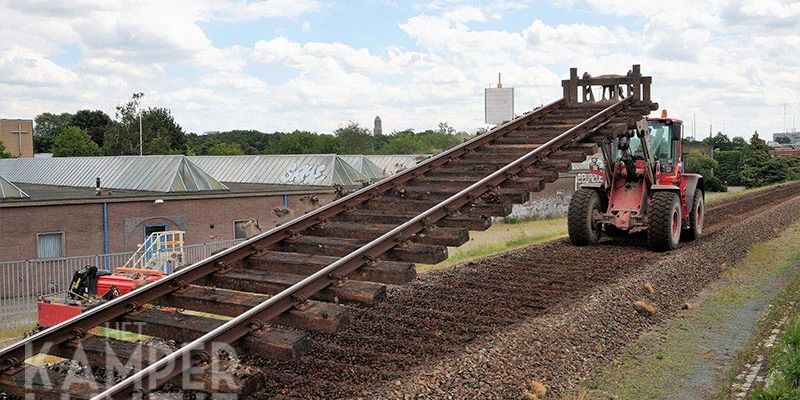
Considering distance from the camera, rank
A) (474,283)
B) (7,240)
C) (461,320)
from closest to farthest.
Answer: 1. (461,320)
2. (474,283)
3. (7,240)

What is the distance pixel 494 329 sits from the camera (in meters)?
8.52

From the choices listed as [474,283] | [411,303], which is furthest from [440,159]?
[411,303]

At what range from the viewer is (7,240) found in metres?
25.7

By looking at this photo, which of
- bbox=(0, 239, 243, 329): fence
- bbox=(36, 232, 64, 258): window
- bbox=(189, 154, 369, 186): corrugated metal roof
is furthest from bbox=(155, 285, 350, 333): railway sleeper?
bbox=(189, 154, 369, 186): corrugated metal roof

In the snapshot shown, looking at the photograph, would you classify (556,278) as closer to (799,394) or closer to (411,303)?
(411,303)

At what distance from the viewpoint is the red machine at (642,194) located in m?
14.9

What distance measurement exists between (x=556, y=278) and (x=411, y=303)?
3.10m

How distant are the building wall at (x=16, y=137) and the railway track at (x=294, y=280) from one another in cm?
9318

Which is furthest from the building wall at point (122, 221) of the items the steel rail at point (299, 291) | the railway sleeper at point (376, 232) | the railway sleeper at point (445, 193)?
the railway sleeper at point (376, 232)

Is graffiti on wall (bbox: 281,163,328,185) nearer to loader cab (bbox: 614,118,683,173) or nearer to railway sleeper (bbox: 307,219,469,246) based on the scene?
loader cab (bbox: 614,118,683,173)

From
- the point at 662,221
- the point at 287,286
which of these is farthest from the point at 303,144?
the point at 287,286

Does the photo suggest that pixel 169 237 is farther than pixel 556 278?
Yes

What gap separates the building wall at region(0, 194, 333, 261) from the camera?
2598 centimetres

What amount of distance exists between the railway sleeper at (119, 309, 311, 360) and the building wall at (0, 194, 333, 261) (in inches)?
704
